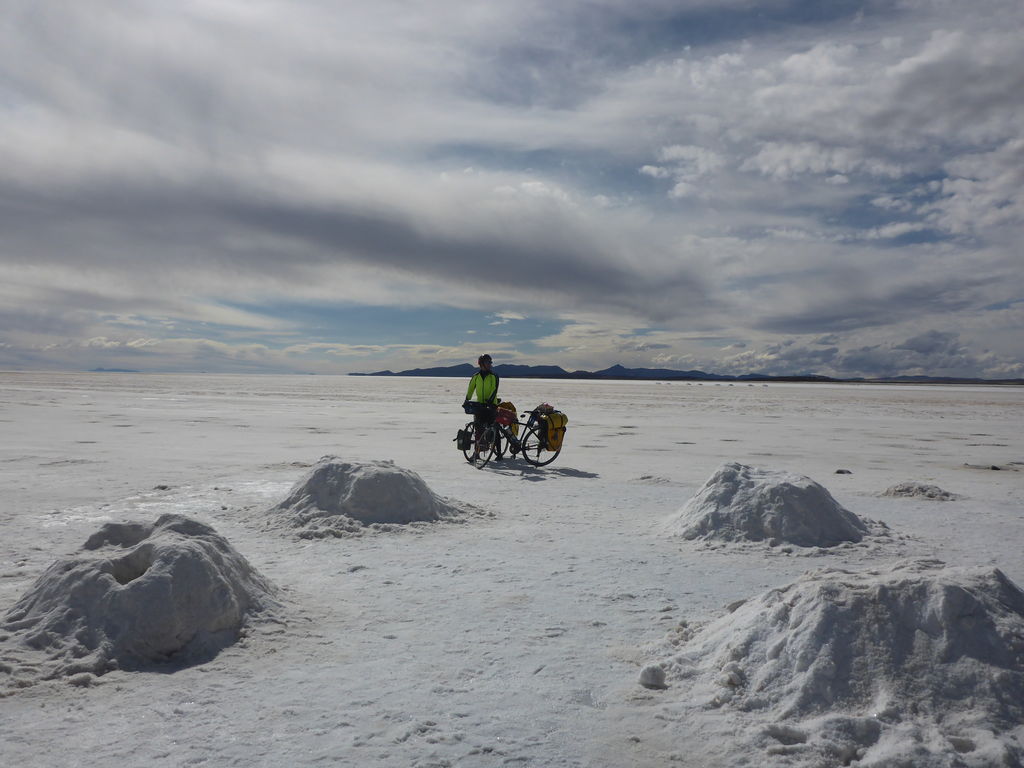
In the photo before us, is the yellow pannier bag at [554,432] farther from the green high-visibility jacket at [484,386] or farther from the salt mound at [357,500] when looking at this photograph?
the salt mound at [357,500]

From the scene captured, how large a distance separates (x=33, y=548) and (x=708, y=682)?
6.13 metres

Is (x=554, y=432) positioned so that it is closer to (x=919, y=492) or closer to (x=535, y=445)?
(x=535, y=445)

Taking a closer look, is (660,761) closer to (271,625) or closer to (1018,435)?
(271,625)

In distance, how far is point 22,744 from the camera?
10.0 ft

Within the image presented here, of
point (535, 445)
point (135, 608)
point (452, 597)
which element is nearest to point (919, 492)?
point (535, 445)

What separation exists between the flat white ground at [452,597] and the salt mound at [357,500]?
35 cm

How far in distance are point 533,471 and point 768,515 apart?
5.16 meters

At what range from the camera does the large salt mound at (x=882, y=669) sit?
301 cm

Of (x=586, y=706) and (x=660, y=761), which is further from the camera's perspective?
(x=586, y=706)

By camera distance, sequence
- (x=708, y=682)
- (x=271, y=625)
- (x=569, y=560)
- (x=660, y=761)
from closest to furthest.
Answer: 1. (x=660, y=761)
2. (x=708, y=682)
3. (x=271, y=625)
4. (x=569, y=560)

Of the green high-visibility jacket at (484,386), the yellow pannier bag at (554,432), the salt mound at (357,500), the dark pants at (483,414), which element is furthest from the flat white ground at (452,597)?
the green high-visibility jacket at (484,386)

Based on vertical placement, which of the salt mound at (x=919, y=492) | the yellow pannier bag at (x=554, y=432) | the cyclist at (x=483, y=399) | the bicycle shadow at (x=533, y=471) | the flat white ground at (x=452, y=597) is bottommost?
the flat white ground at (x=452, y=597)

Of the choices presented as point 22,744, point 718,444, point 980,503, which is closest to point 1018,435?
point 718,444

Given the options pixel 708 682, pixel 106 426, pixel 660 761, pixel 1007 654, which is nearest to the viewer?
pixel 660 761
